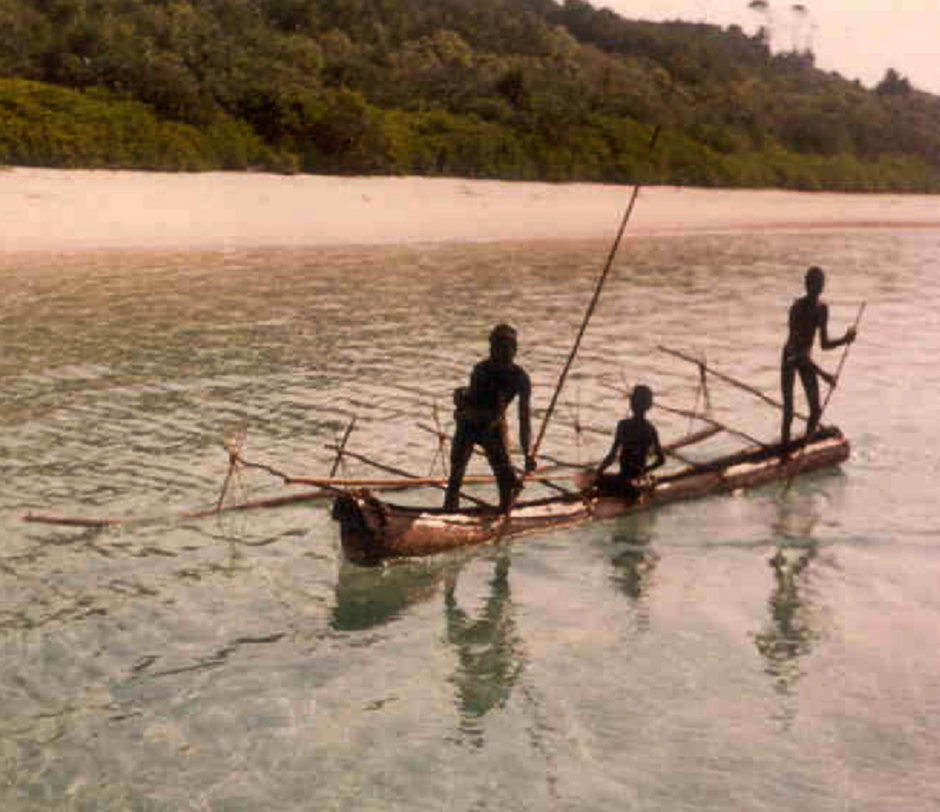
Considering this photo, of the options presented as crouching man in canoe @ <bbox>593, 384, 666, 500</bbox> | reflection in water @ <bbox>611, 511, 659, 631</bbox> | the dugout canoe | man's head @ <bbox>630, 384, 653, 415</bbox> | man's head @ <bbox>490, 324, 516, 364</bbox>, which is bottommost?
reflection in water @ <bbox>611, 511, 659, 631</bbox>

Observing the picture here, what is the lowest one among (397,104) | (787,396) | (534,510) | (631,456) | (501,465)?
(534,510)

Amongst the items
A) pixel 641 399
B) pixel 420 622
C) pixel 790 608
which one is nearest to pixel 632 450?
pixel 641 399

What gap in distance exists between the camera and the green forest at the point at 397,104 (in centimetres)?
3469

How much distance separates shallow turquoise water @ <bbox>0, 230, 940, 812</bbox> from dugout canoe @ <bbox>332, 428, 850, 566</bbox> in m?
0.21

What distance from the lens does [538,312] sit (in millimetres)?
24844

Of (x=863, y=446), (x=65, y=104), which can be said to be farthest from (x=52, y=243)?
(x=863, y=446)

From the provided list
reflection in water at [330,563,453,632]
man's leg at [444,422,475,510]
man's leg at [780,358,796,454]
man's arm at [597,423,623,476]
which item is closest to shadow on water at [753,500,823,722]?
man's leg at [780,358,796,454]

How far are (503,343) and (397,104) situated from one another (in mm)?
37975

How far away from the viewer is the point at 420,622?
30.0 ft

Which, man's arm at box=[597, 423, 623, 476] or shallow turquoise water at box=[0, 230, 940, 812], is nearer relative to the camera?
shallow turquoise water at box=[0, 230, 940, 812]

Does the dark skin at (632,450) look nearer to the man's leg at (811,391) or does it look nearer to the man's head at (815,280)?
the man's leg at (811,391)

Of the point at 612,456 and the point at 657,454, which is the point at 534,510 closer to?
the point at 612,456

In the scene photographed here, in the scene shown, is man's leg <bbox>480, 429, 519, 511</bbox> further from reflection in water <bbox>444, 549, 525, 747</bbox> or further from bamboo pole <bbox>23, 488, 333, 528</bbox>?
bamboo pole <bbox>23, 488, 333, 528</bbox>

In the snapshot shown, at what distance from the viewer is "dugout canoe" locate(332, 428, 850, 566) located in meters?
9.55
